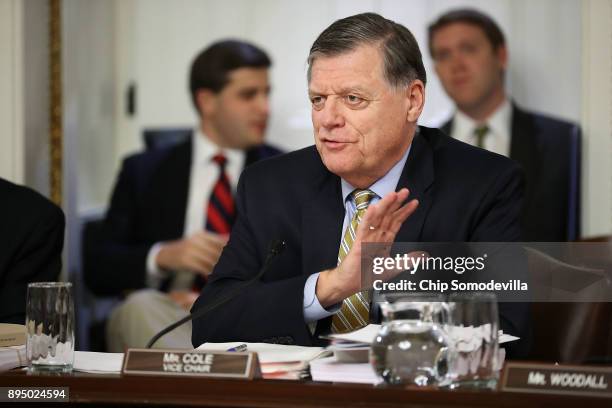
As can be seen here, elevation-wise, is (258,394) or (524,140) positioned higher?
(524,140)

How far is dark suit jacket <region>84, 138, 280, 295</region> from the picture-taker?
4.39 metres

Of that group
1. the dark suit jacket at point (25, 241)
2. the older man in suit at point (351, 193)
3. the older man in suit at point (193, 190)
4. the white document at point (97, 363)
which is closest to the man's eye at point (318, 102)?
the older man in suit at point (351, 193)

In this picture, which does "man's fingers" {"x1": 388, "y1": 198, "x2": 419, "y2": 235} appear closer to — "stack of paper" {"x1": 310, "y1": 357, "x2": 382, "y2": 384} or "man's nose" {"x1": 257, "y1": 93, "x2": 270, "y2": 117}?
"stack of paper" {"x1": 310, "y1": 357, "x2": 382, "y2": 384}

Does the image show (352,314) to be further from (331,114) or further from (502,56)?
(502,56)

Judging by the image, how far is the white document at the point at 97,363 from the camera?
5.53ft

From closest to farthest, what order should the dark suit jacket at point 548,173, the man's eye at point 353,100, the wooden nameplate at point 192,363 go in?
1. the wooden nameplate at point 192,363
2. the man's eye at point 353,100
3. the dark suit jacket at point 548,173

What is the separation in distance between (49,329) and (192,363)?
1.01 feet

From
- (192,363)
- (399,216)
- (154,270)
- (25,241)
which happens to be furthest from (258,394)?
(154,270)

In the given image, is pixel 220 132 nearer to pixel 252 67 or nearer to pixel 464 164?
pixel 252 67

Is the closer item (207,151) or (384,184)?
(384,184)

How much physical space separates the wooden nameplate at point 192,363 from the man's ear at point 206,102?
9.96ft

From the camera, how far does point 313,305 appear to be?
207 centimetres

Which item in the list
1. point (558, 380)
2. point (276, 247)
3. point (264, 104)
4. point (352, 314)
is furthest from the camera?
point (264, 104)

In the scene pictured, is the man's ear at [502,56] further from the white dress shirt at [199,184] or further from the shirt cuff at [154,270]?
the shirt cuff at [154,270]
